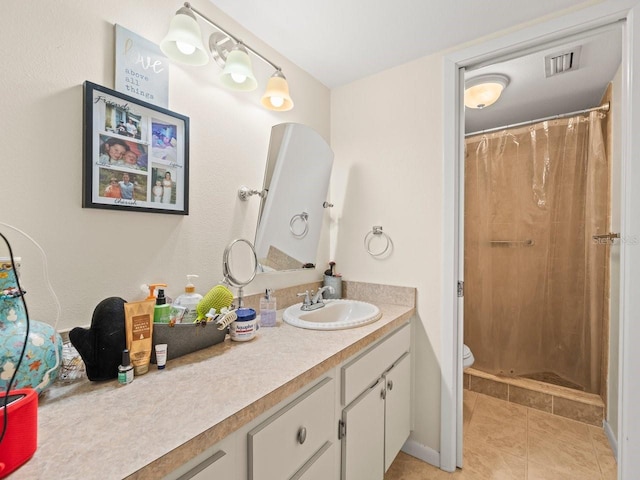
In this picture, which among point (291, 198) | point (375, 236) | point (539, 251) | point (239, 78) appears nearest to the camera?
point (239, 78)

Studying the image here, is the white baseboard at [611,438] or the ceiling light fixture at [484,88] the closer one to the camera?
the white baseboard at [611,438]

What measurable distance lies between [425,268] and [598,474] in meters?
1.31

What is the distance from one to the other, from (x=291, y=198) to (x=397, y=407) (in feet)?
3.75

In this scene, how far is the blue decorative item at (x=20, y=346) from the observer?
62 centimetres

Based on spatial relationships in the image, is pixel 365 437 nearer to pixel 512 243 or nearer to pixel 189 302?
pixel 189 302

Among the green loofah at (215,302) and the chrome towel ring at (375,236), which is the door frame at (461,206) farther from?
the green loofah at (215,302)

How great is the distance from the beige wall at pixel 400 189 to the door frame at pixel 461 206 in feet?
0.18

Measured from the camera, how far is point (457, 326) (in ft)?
5.20

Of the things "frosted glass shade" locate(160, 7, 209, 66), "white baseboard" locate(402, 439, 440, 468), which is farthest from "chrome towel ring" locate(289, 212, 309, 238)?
"white baseboard" locate(402, 439, 440, 468)

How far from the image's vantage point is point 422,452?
163 centimetres

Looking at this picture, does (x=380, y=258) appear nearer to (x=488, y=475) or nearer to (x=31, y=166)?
(x=488, y=475)

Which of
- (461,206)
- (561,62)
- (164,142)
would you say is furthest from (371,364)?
(561,62)

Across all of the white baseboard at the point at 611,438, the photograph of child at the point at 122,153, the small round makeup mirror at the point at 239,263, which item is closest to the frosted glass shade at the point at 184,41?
the photograph of child at the point at 122,153

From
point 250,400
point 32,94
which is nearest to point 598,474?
point 250,400
